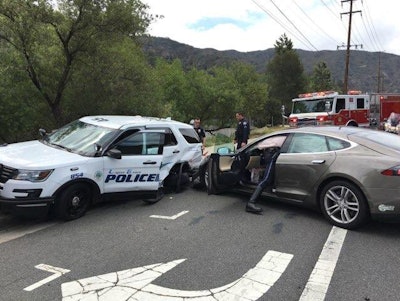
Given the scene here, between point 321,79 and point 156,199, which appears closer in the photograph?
point 156,199

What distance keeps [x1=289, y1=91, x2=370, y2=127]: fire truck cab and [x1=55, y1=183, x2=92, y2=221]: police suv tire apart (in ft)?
53.3

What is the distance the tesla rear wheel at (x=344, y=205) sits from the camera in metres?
5.64

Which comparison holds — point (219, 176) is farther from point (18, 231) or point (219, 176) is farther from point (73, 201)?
point (18, 231)

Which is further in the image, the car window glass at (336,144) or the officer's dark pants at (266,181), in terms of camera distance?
the officer's dark pants at (266,181)

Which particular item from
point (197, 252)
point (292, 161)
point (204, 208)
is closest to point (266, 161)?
point (292, 161)

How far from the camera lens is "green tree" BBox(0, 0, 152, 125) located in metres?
12.2

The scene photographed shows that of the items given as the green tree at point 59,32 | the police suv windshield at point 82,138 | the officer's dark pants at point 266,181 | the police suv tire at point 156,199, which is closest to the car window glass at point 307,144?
the officer's dark pants at point 266,181

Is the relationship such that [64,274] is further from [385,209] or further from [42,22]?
[42,22]

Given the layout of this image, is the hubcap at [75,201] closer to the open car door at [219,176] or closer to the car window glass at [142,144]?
the car window glass at [142,144]

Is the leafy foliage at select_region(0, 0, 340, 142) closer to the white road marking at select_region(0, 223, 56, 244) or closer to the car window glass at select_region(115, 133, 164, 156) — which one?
the car window glass at select_region(115, 133, 164, 156)

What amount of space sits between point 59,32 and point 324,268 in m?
11.9

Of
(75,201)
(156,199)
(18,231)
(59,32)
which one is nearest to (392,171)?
(156,199)

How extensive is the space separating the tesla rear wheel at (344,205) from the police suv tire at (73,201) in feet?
12.1

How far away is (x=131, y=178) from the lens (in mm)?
6867
